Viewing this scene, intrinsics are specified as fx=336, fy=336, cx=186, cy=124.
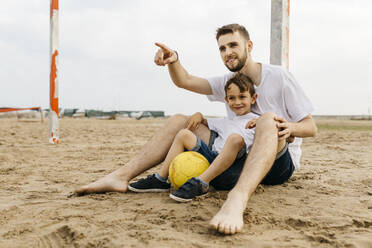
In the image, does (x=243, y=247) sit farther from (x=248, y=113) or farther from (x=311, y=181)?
(x=311, y=181)

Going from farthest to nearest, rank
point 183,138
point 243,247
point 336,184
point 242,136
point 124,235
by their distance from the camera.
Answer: point 336,184, point 183,138, point 242,136, point 124,235, point 243,247

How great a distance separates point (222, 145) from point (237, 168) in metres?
0.27

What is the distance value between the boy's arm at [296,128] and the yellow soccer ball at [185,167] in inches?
24.3

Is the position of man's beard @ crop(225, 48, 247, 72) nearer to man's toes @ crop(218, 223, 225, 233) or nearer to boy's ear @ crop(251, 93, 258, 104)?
boy's ear @ crop(251, 93, 258, 104)

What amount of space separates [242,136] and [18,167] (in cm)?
297

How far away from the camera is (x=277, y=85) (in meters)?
2.58

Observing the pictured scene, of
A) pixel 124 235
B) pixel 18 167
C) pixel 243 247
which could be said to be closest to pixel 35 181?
pixel 18 167

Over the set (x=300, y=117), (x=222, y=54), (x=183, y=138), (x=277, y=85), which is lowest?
(x=183, y=138)

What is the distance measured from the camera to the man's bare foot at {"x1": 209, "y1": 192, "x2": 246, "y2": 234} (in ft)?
5.59

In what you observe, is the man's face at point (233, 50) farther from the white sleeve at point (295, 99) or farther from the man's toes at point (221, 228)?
the man's toes at point (221, 228)

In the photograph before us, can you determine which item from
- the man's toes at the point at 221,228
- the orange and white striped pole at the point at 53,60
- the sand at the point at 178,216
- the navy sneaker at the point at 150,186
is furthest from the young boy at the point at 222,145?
the orange and white striped pole at the point at 53,60

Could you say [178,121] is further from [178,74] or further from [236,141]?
[236,141]

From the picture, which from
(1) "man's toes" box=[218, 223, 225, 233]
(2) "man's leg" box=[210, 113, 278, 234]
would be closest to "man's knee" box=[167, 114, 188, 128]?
(2) "man's leg" box=[210, 113, 278, 234]

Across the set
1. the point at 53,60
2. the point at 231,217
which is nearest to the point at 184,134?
the point at 231,217
